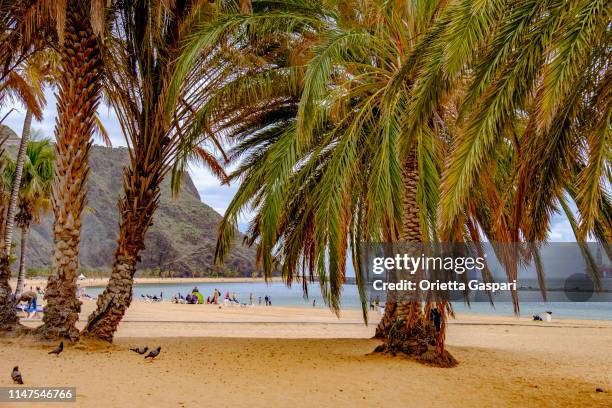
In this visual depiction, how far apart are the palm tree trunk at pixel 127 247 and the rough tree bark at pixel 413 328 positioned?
16.0 feet

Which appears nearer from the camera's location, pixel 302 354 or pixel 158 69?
pixel 302 354

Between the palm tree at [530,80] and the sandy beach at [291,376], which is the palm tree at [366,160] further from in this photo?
the sandy beach at [291,376]

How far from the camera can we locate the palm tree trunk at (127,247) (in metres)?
9.45

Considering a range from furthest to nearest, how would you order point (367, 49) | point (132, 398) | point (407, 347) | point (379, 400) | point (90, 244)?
point (90, 244) < point (367, 49) < point (407, 347) < point (379, 400) < point (132, 398)

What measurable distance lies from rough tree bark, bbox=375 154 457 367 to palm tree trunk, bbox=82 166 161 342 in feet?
16.0

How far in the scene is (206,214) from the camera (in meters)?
144

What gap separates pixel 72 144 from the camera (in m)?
9.41

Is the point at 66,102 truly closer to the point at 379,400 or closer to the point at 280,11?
the point at 280,11

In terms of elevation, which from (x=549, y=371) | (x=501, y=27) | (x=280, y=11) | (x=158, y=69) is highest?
(x=280, y=11)

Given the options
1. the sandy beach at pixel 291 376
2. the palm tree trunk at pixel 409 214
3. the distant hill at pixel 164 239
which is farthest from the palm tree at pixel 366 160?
the distant hill at pixel 164 239

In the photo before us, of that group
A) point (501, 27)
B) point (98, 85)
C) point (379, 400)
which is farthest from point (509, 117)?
point (98, 85)

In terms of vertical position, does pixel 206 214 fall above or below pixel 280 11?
above

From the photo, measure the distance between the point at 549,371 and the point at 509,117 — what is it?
628 centimetres

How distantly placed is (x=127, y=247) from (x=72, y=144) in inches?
84.4
